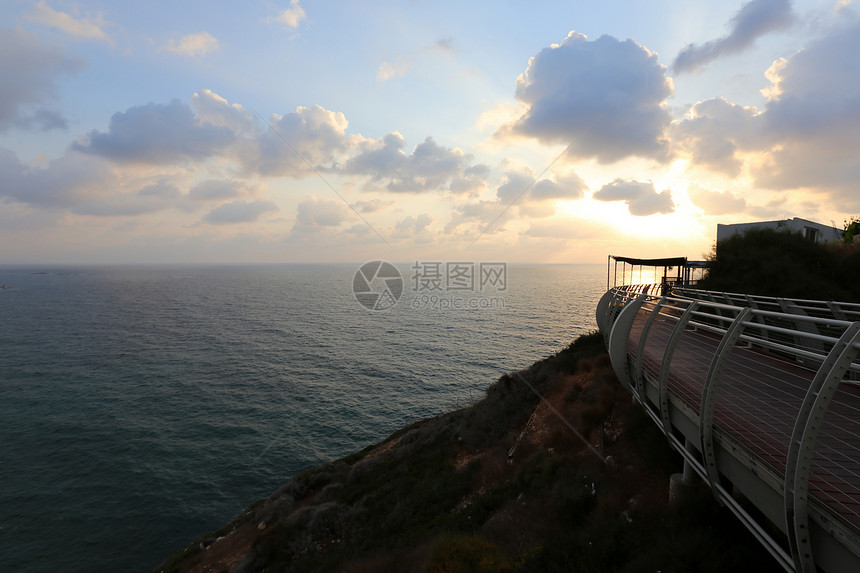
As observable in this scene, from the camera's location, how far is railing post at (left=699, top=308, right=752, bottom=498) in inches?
157

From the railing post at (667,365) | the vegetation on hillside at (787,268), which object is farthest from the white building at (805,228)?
the railing post at (667,365)

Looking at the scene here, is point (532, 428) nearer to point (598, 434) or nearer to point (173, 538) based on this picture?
point (598, 434)

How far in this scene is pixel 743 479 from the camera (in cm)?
395

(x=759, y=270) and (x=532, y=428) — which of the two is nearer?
(x=532, y=428)

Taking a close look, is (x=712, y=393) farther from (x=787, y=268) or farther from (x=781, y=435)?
(x=787, y=268)

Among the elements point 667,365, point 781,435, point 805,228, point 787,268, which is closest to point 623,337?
point 667,365

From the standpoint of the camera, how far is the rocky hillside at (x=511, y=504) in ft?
20.6

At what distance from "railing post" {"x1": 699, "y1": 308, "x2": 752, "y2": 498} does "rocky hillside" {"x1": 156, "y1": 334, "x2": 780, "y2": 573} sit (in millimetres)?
2091

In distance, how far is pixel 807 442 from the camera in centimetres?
286

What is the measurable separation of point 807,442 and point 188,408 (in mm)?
37392

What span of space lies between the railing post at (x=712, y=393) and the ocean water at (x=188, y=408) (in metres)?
22.5

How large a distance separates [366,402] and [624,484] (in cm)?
2600

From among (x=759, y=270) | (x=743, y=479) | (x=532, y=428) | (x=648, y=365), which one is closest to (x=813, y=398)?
(x=743, y=479)

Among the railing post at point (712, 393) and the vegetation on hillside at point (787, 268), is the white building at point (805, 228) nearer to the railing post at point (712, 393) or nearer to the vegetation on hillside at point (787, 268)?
the vegetation on hillside at point (787, 268)
